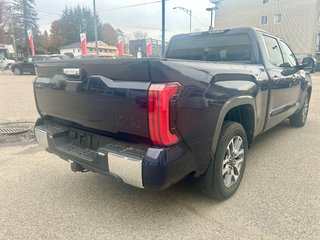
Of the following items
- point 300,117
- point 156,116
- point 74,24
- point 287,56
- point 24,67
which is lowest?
point 300,117

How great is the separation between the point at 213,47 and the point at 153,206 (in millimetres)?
2569

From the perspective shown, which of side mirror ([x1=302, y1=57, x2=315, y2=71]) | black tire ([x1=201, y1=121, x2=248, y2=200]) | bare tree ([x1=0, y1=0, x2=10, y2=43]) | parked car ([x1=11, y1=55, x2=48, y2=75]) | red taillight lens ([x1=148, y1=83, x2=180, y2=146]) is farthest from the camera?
bare tree ([x1=0, y1=0, x2=10, y2=43])

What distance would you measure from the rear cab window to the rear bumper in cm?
218

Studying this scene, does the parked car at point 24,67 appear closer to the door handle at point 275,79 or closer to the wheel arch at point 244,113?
the door handle at point 275,79

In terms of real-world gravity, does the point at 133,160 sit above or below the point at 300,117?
above

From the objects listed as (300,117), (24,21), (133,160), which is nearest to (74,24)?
(24,21)

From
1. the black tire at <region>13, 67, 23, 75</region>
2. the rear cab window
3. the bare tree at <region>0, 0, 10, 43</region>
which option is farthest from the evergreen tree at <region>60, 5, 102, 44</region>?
the rear cab window

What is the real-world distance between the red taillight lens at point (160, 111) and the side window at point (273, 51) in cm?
252

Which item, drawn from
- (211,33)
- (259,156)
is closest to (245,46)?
(211,33)

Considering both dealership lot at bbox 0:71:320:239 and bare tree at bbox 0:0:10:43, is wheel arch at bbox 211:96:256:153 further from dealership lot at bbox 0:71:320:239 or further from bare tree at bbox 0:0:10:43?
bare tree at bbox 0:0:10:43

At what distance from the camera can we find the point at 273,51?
4.18 meters

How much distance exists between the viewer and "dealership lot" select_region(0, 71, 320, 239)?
2.42m

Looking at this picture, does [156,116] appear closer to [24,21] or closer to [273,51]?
[273,51]

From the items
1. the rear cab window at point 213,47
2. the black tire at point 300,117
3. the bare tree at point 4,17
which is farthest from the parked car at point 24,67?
the bare tree at point 4,17
